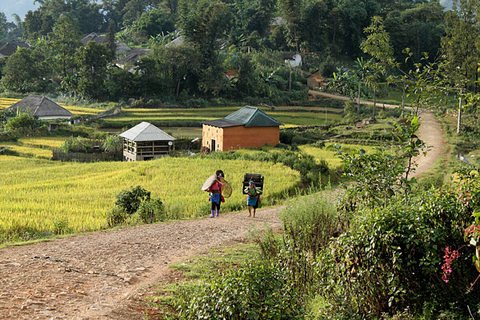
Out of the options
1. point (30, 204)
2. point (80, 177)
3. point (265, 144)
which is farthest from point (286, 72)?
point (30, 204)

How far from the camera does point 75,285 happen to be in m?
7.27

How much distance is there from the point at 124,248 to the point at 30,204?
26.0ft

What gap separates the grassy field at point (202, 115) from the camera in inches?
1567

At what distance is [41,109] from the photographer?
39469 millimetres

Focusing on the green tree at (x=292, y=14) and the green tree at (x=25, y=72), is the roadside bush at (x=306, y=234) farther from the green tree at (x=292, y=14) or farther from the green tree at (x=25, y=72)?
the green tree at (x=292, y=14)

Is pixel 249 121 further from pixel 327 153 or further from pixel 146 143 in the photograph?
pixel 146 143

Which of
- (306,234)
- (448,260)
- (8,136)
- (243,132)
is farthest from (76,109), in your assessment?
(448,260)

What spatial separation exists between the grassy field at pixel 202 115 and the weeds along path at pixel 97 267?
92.9ft

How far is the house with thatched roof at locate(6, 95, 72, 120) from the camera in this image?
128ft

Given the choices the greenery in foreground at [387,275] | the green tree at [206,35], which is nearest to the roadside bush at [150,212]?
the greenery in foreground at [387,275]

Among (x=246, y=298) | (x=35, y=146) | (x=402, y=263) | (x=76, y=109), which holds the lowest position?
(x=35, y=146)

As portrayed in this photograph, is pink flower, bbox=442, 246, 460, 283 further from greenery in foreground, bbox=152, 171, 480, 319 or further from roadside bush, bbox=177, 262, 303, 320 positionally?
roadside bush, bbox=177, 262, 303, 320

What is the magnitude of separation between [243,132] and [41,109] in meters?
16.5

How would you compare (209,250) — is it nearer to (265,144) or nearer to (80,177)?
(80,177)
